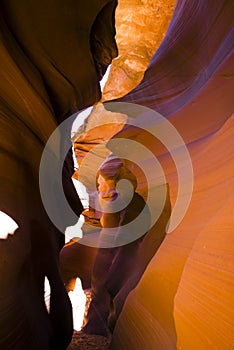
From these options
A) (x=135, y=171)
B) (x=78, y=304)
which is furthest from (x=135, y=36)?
(x=78, y=304)

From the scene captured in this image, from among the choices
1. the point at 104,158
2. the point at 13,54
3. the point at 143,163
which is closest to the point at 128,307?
the point at 143,163

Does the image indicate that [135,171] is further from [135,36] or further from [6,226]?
[135,36]

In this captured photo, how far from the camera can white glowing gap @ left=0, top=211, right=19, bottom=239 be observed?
1.37 meters

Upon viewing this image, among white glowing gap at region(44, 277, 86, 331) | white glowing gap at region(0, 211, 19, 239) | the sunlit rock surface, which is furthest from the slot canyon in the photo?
the sunlit rock surface

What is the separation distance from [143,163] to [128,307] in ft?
4.29

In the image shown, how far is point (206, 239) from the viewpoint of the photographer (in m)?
1.25

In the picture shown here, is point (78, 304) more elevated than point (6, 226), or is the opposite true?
point (6, 226)

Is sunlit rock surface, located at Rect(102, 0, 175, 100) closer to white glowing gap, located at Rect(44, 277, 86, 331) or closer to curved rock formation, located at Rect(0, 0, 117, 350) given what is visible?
curved rock formation, located at Rect(0, 0, 117, 350)

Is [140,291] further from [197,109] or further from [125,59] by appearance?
[125,59]

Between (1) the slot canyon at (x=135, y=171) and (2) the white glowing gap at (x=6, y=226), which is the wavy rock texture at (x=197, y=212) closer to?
(1) the slot canyon at (x=135, y=171)

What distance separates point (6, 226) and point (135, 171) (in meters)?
1.88

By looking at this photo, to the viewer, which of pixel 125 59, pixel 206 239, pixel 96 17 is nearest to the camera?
pixel 206 239

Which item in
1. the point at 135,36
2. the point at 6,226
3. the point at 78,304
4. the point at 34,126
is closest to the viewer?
the point at 6,226

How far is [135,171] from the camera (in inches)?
123
